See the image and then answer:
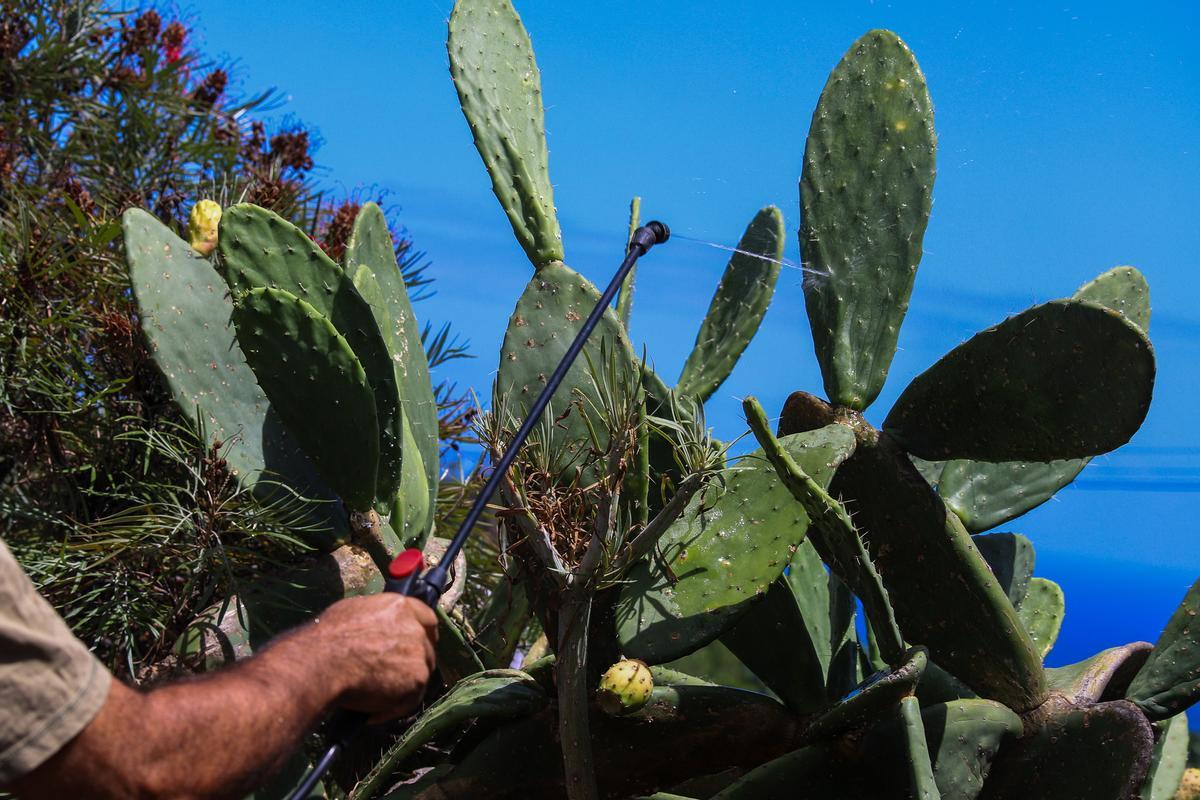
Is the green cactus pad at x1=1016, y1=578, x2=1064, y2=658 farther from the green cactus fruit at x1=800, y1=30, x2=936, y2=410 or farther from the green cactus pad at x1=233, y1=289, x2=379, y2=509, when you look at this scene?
the green cactus pad at x1=233, y1=289, x2=379, y2=509

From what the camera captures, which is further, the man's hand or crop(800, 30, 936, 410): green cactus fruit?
crop(800, 30, 936, 410): green cactus fruit

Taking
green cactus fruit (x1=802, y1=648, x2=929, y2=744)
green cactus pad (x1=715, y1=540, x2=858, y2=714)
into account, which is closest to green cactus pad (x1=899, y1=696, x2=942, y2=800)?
green cactus fruit (x1=802, y1=648, x2=929, y2=744)

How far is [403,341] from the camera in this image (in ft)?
7.29

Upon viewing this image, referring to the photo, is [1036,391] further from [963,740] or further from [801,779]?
[801,779]

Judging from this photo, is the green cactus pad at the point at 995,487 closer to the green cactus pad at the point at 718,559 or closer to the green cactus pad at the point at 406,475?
the green cactus pad at the point at 718,559

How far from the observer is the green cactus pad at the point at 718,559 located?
182 cm

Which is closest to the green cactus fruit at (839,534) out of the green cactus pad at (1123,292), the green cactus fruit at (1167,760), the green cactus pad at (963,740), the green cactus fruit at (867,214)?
the green cactus pad at (963,740)

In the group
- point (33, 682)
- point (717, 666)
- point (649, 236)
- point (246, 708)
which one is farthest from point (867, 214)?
point (717, 666)

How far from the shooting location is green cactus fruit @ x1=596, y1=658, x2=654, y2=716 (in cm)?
171

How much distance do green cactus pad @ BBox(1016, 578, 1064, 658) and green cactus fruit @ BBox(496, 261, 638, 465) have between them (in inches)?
43.0

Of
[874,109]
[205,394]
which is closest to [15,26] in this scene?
[205,394]

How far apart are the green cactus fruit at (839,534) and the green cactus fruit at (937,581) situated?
203mm

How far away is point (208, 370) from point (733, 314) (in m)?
0.94

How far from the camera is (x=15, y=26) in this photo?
3.00 meters
